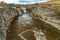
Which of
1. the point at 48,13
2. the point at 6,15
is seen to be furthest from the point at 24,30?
the point at 48,13

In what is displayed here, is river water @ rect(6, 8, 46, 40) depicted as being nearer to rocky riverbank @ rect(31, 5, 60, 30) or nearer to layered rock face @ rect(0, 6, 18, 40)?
layered rock face @ rect(0, 6, 18, 40)

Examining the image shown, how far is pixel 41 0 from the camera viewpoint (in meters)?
3.19

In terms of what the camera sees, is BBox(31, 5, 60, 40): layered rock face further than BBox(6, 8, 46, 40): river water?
Yes

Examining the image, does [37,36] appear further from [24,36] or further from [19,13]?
[19,13]

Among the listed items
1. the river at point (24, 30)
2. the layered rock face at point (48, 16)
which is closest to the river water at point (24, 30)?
the river at point (24, 30)

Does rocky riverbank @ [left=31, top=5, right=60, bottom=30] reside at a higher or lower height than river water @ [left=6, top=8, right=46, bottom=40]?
higher

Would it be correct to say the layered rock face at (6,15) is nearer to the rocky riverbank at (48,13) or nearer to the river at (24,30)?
the river at (24,30)

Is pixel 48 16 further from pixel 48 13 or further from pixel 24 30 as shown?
pixel 24 30

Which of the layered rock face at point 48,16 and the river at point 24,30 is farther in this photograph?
the layered rock face at point 48,16

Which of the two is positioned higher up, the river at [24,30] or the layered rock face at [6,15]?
the layered rock face at [6,15]

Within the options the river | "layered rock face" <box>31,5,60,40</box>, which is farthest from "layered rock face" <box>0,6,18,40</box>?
"layered rock face" <box>31,5,60,40</box>

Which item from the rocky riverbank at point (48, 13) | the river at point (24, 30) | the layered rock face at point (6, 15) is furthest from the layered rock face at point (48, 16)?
the layered rock face at point (6, 15)

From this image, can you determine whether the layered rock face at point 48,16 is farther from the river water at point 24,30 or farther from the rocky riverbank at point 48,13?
the river water at point 24,30

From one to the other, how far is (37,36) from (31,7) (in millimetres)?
638
